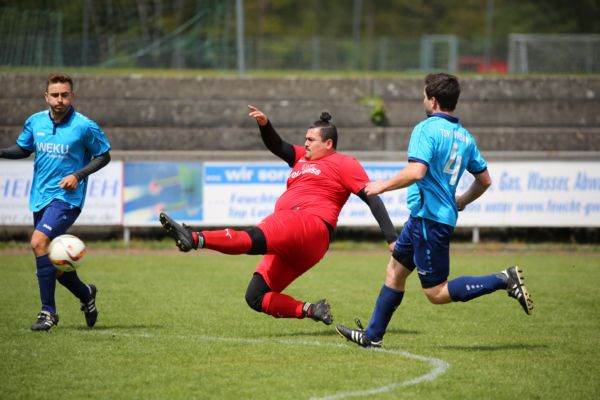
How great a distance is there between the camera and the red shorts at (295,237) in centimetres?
733

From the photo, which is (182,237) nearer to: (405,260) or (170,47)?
(405,260)

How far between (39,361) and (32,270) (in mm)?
6505

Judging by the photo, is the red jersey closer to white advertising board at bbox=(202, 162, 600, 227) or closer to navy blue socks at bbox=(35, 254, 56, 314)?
navy blue socks at bbox=(35, 254, 56, 314)

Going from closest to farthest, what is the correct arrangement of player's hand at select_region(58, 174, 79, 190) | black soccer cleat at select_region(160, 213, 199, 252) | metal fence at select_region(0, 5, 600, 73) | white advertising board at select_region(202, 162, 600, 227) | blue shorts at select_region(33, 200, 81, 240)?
black soccer cleat at select_region(160, 213, 199, 252) → player's hand at select_region(58, 174, 79, 190) → blue shorts at select_region(33, 200, 81, 240) → white advertising board at select_region(202, 162, 600, 227) → metal fence at select_region(0, 5, 600, 73)

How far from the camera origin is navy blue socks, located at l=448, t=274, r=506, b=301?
727 centimetres

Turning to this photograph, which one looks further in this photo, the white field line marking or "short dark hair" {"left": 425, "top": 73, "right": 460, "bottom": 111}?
"short dark hair" {"left": 425, "top": 73, "right": 460, "bottom": 111}

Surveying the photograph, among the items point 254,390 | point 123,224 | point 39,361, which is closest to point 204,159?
point 123,224

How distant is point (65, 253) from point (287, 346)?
2.04 m

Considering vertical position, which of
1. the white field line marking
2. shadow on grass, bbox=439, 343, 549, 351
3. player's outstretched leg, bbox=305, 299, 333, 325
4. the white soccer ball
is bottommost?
shadow on grass, bbox=439, 343, 549, 351

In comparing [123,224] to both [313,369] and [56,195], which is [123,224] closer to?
[56,195]

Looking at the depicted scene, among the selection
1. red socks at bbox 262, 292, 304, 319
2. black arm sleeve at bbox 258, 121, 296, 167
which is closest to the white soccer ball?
red socks at bbox 262, 292, 304, 319

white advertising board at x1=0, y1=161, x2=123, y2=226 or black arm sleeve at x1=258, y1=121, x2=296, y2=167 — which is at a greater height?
black arm sleeve at x1=258, y1=121, x2=296, y2=167

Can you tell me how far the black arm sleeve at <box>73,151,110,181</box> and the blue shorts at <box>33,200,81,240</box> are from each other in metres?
0.31

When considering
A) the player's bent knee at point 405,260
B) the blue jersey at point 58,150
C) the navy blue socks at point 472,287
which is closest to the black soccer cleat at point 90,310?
the blue jersey at point 58,150
